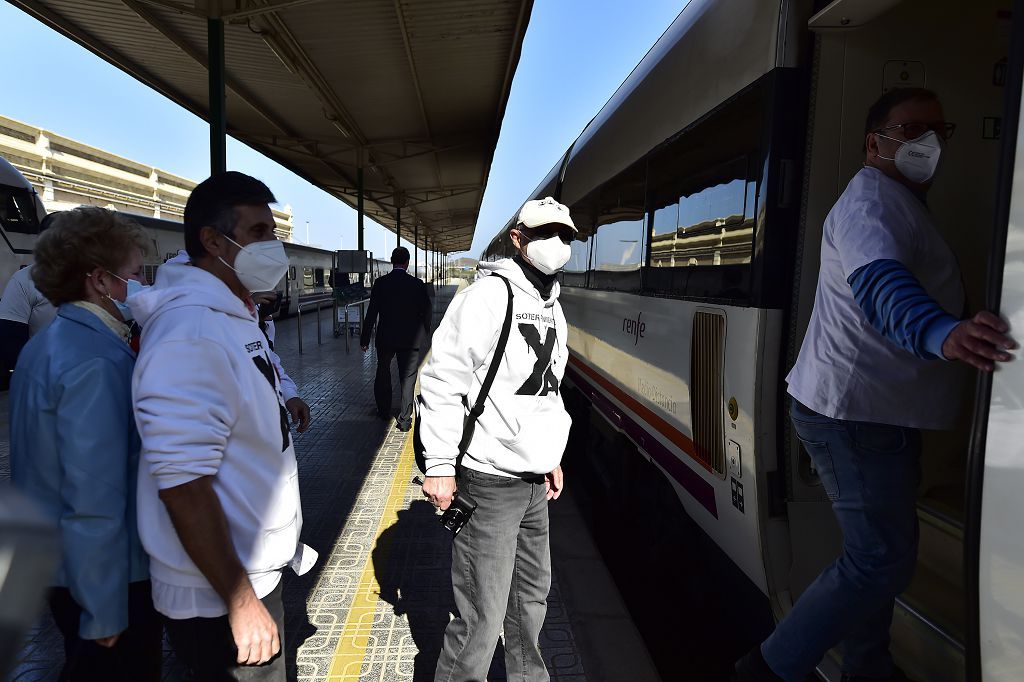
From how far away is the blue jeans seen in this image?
2.03m

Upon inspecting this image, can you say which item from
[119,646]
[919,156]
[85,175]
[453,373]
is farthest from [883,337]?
[85,175]

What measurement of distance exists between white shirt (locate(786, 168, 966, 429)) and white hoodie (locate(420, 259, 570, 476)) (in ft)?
3.04

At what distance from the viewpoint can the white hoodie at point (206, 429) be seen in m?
1.40

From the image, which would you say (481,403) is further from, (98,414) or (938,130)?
(938,130)

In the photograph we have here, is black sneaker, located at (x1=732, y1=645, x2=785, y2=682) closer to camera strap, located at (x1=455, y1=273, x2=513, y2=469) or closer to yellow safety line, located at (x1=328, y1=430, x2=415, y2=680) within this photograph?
camera strap, located at (x1=455, y1=273, x2=513, y2=469)

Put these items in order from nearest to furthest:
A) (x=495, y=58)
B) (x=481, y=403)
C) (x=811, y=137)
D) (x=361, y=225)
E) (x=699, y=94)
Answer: (x=481, y=403) < (x=811, y=137) < (x=699, y=94) < (x=495, y=58) < (x=361, y=225)

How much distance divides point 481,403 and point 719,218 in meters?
1.49

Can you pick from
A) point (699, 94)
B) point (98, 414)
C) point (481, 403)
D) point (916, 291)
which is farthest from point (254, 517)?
point (699, 94)

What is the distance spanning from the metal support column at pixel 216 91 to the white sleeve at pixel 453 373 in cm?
538

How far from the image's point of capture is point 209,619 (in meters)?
1.53

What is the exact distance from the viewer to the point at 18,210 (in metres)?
11.0

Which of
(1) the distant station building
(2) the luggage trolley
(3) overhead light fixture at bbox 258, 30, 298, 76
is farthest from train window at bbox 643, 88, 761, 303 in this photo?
(1) the distant station building

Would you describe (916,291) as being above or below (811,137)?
below

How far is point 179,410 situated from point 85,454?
0.32m
